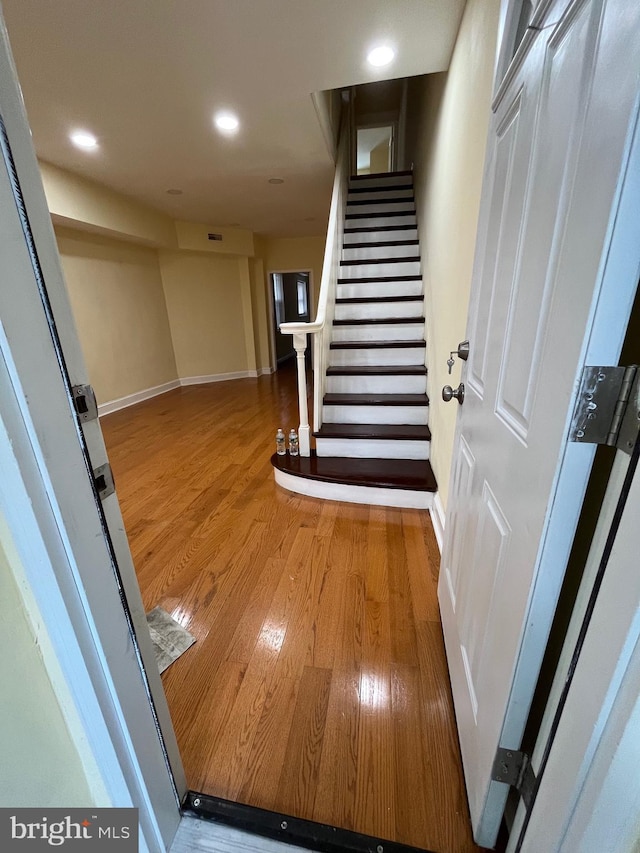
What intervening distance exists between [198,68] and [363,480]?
2.62 metres

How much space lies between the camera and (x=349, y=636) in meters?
1.30

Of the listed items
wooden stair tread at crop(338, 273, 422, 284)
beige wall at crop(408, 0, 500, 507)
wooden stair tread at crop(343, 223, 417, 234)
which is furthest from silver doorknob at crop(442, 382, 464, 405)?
wooden stair tread at crop(343, 223, 417, 234)

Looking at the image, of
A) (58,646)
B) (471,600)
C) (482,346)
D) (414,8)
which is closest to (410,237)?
(414,8)

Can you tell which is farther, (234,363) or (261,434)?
(234,363)

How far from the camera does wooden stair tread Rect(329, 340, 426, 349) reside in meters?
2.72

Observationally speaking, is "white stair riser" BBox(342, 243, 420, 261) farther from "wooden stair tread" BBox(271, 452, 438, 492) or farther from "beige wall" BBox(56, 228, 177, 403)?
"beige wall" BBox(56, 228, 177, 403)

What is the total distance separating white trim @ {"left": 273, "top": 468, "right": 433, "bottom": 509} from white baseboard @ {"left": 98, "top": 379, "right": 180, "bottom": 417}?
10.2ft

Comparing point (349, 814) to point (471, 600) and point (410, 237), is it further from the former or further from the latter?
point (410, 237)

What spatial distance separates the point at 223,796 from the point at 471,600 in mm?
812

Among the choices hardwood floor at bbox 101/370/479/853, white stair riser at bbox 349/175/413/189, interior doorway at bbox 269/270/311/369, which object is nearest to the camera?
hardwood floor at bbox 101/370/479/853

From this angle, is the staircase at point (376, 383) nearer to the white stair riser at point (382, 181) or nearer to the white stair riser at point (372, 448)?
the white stair riser at point (372, 448)

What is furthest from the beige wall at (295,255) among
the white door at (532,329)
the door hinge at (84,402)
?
the door hinge at (84,402)

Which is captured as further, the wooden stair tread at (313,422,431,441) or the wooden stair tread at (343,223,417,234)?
the wooden stair tread at (343,223,417,234)

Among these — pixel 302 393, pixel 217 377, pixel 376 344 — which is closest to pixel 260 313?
pixel 217 377
